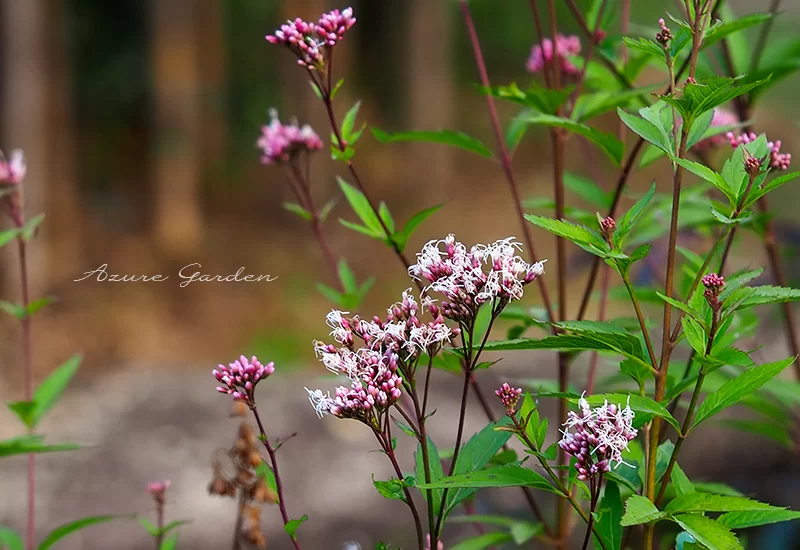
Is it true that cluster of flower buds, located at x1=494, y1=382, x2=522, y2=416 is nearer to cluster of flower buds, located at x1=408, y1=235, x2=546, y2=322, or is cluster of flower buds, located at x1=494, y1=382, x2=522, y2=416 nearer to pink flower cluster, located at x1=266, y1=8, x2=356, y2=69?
cluster of flower buds, located at x1=408, y1=235, x2=546, y2=322

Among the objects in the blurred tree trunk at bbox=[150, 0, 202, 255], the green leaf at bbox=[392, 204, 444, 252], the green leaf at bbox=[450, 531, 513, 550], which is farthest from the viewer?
the blurred tree trunk at bbox=[150, 0, 202, 255]

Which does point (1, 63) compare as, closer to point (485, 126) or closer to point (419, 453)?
point (419, 453)

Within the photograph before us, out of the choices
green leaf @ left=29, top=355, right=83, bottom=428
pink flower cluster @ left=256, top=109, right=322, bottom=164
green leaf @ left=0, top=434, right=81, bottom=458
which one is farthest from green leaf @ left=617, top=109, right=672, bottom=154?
green leaf @ left=29, top=355, right=83, bottom=428

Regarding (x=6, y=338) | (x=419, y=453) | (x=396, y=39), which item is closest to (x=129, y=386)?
(x=6, y=338)

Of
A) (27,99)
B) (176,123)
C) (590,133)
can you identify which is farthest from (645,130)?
(176,123)

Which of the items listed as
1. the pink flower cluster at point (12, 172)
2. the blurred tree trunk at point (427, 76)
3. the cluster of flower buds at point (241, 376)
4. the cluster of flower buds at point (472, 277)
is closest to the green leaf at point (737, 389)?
the cluster of flower buds at point (472, 277)

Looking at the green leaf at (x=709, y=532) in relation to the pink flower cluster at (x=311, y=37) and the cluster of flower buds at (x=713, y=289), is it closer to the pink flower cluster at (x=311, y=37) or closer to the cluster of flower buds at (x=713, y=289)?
the cluster of flower buds at (x=713, y=289)

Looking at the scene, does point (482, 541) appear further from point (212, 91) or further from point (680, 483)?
point (212, 91)
